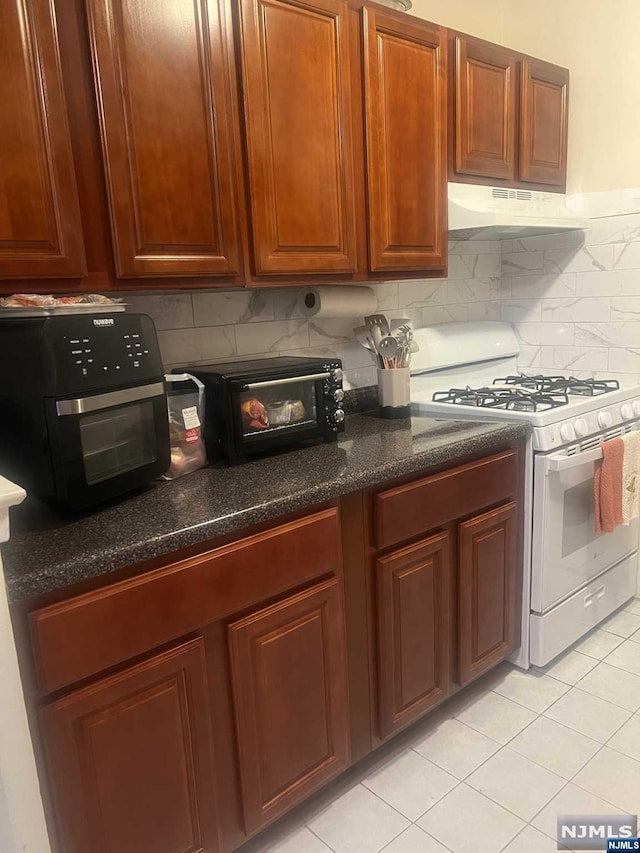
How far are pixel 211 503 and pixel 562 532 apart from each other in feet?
4.46

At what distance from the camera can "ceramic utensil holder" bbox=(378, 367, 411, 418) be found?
2.15 metres

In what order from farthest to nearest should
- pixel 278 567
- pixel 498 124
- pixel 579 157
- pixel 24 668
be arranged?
1. pixel 579 157
2. pixel 498 124
3. pixel 278 567
4. pixel 24 668

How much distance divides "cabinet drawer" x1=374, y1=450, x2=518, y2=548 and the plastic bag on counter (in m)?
0.50

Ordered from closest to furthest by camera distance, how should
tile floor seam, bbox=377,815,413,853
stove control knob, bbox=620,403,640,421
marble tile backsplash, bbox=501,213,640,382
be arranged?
tile floor seam, bbox=377,815,413,853, stove control knob, bbox=620,403,640,421, marble tile backsplash, bbox=501,213,640,382

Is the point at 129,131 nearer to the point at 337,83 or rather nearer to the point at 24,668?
the point at 337,83

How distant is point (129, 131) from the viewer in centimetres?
138

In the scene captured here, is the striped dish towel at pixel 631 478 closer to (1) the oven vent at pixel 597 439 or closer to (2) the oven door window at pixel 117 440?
(1) the oven vent at pixel 597 439

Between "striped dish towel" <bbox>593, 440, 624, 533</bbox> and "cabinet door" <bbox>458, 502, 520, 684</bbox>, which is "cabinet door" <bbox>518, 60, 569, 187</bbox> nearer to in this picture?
"striped dish towel" <bbox>593, 440, 624, 533</bbox>

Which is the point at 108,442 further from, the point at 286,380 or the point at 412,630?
the point at 412,630

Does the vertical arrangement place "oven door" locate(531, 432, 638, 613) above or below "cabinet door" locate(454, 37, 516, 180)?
below

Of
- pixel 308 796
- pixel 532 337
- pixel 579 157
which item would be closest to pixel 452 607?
pixel 308 796

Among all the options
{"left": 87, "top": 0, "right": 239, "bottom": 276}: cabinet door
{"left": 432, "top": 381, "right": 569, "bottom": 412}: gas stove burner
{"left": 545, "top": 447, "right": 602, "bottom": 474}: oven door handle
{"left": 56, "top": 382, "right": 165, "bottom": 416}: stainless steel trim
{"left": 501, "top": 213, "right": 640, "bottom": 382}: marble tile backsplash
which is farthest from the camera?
{"left": 501, "top": 213, "right": 640, "bottom": 382}: marble tile backsplash

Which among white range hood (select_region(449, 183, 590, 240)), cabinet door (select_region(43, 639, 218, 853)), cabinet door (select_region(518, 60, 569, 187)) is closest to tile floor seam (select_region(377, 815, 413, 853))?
cabinet door (select_region(43, 639, 218, 853))

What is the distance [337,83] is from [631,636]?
2.27 meters
